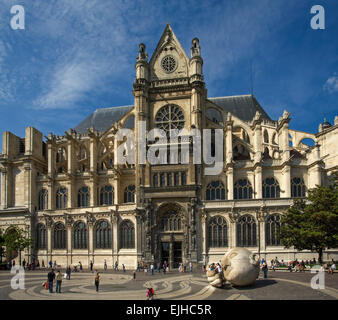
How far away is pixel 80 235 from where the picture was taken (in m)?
44.8

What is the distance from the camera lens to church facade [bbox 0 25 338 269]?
4022 centimetres

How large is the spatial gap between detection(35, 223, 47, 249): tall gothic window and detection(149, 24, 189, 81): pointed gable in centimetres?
2652

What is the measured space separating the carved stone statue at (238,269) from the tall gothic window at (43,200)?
3495cm

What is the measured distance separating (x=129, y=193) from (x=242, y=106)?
86.4 feet

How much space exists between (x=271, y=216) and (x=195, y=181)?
1006 centimetres

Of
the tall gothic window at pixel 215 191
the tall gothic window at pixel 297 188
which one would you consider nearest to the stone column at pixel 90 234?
the tall gothic window at pixel 215 191

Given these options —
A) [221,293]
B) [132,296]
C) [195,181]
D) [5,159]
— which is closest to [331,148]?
[195,181]

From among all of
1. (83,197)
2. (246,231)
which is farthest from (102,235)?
(246,231)

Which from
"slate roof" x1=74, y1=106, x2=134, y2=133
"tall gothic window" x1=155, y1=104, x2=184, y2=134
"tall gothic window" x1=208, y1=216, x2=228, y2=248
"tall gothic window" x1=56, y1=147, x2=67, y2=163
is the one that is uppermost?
"slate roof" x1=74, y1=106, x2=134, y2=133

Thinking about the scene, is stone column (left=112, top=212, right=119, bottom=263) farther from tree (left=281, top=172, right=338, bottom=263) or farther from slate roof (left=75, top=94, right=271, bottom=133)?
slate roof (left=75, top=94, right=271, bottom=133)

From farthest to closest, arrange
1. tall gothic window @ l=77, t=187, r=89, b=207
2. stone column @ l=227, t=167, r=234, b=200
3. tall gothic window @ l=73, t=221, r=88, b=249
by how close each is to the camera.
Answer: tall gothic window @ l=77, t=187, r=89, b=207 < tall gothic window @ l=73, t=221, r=88, b=249 < stone column @ l=227, t=167, r=234, b=200

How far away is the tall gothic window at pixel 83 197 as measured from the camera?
47.7 m

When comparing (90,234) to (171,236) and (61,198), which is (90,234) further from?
(171,236)

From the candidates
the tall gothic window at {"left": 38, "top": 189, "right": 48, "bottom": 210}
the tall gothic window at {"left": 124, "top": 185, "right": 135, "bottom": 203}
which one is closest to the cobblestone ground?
the tall gothic window at {"left": 124, "top": 185, "right": 135, "bottom": 203}
